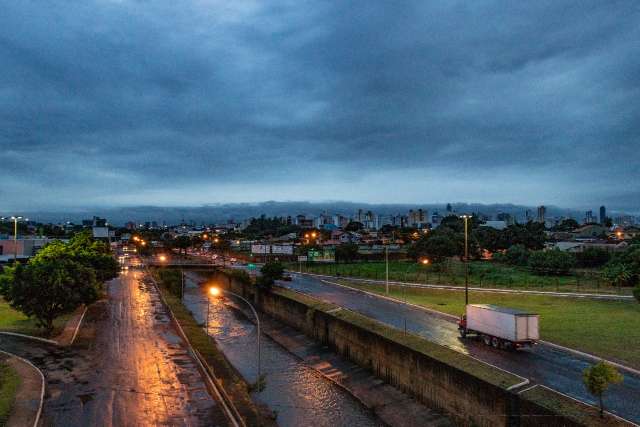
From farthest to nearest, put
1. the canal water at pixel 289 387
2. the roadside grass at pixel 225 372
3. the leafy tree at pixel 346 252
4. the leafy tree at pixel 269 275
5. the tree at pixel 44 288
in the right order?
the leafy tree at pixel 346 252, the leafy tree at pixel 269 275, the tree at pixel 44 288, the canal water at pixel 289 387, the roadside grass at pixel 225 372

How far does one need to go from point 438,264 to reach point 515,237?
39.1 metres

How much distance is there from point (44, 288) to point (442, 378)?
31.2m

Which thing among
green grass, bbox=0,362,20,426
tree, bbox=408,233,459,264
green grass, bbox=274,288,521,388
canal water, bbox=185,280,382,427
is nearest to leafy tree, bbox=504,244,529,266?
tree, bbox=408,233,459,264

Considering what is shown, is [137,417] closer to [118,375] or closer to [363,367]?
[118,375]

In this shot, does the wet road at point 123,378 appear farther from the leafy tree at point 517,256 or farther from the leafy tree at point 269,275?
the leafy tree at point 517,256

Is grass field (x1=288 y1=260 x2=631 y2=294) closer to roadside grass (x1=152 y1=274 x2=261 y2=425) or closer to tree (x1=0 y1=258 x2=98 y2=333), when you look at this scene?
roadside grass (x1=152 y1=274 x2=261 y2=425)

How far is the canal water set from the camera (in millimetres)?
31922

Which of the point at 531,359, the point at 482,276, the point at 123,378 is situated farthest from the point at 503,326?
the point at 482,276

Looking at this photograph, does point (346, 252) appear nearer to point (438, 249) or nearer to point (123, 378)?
point (438, 249)

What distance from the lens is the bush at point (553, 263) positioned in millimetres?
80438

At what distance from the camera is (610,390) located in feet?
83.7

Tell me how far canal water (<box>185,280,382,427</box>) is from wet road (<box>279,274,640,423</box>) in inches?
329

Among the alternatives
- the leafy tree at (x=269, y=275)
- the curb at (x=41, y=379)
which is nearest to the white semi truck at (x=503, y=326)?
the curb at (x=41, y=379)

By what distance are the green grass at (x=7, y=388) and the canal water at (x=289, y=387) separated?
14770 millimetres
